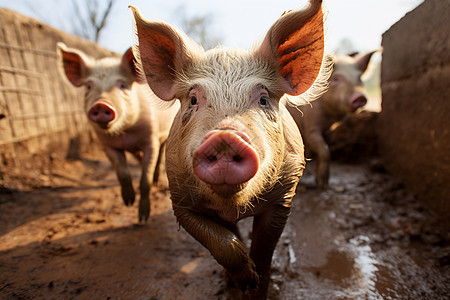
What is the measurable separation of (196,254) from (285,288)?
1.01 metres

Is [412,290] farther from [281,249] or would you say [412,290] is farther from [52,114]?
[52,114]

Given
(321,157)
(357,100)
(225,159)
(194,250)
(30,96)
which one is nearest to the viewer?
(225,159)

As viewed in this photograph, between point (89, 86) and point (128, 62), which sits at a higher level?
point (128, 62)

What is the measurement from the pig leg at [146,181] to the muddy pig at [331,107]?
2.58 meters

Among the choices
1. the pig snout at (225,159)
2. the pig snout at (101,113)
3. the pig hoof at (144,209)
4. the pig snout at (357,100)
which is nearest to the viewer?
the pig snout at (225,159)

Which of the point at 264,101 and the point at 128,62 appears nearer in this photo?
the point at 264,101

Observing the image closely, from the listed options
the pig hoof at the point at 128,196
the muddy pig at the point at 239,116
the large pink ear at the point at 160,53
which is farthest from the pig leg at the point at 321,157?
the large pink ear at the point at 160,53

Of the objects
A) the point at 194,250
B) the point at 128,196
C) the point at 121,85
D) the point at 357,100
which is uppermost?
the point at 121,85

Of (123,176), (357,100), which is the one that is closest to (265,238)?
(123,176)

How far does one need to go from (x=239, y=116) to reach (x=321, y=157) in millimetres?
3604

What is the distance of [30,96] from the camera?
5516mm

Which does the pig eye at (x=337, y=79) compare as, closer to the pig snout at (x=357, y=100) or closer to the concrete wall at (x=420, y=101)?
the pig snout at (x=357, y=100)

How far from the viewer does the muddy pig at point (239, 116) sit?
176cm

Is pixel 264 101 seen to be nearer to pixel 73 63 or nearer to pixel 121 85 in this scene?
pixel 121 85
